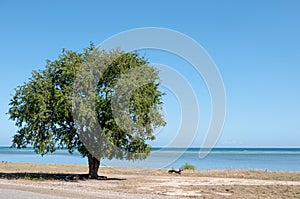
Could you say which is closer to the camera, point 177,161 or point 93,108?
point 93,108

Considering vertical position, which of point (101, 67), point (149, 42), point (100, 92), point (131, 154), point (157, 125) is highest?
point (149, 42)

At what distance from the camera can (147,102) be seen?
83.7 feet

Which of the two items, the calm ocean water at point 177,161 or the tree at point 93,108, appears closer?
the tree at point 93,108

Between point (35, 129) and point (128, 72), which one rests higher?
point (128, 72)

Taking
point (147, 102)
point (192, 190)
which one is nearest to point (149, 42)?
point (147, 102)

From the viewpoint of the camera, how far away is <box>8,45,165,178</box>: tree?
2473 cm

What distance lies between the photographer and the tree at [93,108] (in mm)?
24734

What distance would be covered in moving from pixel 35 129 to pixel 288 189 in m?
16.5

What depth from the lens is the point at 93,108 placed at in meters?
24.6

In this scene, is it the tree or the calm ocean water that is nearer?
the tree

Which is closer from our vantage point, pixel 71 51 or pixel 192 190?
pixel 192 190

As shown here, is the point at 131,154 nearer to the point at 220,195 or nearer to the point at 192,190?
the point at 192,190

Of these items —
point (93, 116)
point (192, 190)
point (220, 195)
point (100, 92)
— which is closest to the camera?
point (220, 195)

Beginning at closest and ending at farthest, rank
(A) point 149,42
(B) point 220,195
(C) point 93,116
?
(B) point 220,195 < (C) point 93,116 < (A) point 149,42
